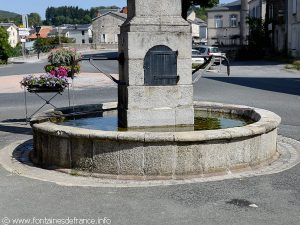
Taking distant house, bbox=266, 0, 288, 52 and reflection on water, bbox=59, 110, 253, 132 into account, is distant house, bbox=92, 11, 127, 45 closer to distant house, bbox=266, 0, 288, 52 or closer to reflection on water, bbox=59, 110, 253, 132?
distant house, bbox=266, 0, 288, 52

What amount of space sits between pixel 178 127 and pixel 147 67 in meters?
1.19

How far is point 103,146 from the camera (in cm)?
677

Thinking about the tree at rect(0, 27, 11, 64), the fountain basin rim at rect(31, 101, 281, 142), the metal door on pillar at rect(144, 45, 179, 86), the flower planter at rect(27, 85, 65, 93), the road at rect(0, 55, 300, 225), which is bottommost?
the road at rect(0, 55, 300, 225)

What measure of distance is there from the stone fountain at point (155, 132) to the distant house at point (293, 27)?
33877mm

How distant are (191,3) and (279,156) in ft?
145

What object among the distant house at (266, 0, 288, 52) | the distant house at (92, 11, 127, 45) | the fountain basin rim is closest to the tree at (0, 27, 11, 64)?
the distant house at (266, 0, 288, 52)

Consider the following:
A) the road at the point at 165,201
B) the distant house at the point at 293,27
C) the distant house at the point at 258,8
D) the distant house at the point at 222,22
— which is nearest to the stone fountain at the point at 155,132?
the road at the point at 165,201

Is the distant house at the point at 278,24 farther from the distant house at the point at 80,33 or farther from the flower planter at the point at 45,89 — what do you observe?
the distant house at the point at 80,33

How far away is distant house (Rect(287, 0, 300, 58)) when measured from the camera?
133 ft

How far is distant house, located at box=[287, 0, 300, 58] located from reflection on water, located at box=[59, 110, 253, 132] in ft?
108

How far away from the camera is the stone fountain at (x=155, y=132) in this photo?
21.9ft

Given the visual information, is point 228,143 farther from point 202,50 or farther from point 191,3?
point 191,3

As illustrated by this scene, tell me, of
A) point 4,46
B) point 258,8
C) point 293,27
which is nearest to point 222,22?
point 258,8

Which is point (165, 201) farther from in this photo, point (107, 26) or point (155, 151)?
point (107, 26)
